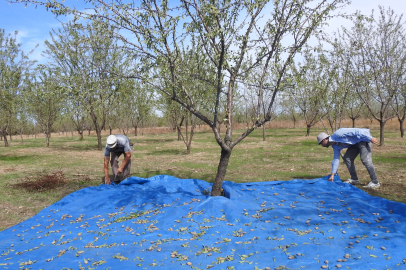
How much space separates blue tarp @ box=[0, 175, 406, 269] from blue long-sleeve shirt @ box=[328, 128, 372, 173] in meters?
0.68

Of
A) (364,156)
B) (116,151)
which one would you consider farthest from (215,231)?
(116,151)

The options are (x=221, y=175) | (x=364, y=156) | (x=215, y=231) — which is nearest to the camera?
(x=215, y=231)

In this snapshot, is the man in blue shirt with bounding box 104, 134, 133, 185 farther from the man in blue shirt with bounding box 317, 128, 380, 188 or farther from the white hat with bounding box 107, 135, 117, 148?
the man in blue shirt with bounding box 317, 128, 380, 188

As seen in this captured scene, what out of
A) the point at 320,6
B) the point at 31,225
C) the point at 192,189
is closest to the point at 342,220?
the point at 192,189

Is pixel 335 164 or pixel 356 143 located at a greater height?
pixel 356 143

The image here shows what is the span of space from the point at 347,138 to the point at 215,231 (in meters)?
4.63

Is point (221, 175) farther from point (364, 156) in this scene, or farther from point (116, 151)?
point (364, 156)

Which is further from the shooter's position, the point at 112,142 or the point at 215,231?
the point at 112,142

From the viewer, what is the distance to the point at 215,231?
4.42m

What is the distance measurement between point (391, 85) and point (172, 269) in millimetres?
15694

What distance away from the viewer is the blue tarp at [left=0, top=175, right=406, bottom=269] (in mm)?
3432

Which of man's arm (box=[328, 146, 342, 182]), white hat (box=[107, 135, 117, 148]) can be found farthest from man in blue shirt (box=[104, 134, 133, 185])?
man's arm (box=[328, 146, 342, 182])

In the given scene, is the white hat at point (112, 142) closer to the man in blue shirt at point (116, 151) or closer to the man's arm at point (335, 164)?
the man in blue shirt at point (116, 151)

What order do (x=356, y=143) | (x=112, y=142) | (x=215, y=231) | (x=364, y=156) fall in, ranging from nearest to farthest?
(x=215, y=231)
(x=364, y=156)
(x=356, y=143)
(x=112, y=142)
